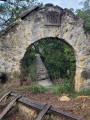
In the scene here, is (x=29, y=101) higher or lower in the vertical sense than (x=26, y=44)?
lower

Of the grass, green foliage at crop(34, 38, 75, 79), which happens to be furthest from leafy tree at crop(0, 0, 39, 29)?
the grass

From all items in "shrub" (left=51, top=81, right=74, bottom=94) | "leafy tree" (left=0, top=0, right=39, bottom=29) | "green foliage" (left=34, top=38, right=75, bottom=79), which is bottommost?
"shrub" (left=51, top=81, right=74, bottom=94)

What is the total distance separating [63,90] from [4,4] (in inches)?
224

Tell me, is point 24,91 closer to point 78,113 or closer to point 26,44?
point 26,44

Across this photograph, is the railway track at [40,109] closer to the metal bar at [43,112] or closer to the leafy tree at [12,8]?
the metal bar at [43,112]

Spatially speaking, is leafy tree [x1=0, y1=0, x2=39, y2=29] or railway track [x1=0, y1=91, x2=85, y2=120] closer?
railway track [x1=0, y1=91, x2=85, y2=120]

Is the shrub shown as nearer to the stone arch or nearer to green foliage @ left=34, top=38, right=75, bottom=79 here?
the stone arch

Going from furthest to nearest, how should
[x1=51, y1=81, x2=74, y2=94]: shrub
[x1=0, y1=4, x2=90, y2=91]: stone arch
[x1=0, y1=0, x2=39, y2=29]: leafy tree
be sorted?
[x1=0, y1=0, x2=39, y2=29]: leafy tree < [x1=51, y1=81, x2=74, y2=94]: shrub < [x1=0, y1=4, x2=90, y2=91]: stone arch

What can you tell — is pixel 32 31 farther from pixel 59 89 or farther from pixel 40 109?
pixel 40 109

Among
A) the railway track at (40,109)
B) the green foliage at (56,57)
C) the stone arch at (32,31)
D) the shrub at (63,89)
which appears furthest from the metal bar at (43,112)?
the green foliage at (56,57)

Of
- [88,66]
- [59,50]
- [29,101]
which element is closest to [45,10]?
[88,66]

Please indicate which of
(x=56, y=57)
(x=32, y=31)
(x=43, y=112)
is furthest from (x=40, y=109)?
(x=56, y=57)

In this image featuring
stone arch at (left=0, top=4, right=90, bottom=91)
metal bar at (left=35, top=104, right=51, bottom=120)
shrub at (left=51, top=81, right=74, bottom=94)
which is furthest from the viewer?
shrub at (left=51, top=81, right=74, bottom=94)

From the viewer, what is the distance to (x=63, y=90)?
14.3 ft
